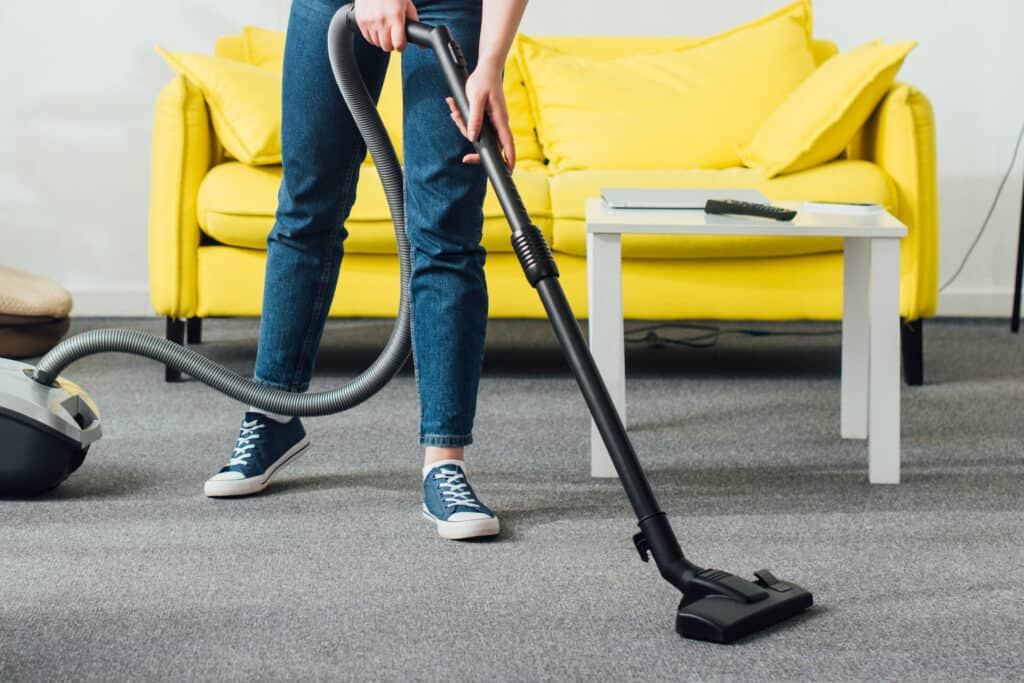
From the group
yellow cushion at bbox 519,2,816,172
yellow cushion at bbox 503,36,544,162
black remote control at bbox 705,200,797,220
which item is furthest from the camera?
→ yellow cushion at bbox 503,36,544,162

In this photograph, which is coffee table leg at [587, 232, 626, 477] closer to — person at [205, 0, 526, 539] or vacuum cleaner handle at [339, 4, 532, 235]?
person at [205, 0, 526, 539]

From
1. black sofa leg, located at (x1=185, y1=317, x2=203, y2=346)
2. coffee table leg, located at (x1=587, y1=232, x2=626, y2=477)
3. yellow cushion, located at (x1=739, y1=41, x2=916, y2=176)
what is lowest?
black sofa leg, located at (x1=185, y1=317, x2=203, y2=346)

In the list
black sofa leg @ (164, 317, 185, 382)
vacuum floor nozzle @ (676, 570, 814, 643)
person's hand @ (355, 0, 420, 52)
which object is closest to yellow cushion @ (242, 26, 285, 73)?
black sofa leg @ (164, 317, 185, 382)

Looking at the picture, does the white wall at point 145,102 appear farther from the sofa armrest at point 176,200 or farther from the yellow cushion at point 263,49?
the sofa armrest at point 176,200

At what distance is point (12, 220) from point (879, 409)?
8.97 feet

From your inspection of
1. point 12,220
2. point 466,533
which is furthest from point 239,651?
point 12,220

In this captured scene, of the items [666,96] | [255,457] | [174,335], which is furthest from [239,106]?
[255,457]

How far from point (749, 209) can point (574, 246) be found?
2.39 ft

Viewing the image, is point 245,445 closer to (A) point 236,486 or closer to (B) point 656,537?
(A) point 236,486

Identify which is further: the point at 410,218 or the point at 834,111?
the point at 834,111

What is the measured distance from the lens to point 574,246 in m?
2.58

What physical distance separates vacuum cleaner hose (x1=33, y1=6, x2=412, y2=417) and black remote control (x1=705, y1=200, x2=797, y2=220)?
1.65ft

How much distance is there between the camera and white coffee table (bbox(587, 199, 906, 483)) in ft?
5.98

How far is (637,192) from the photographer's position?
82.1 inches
